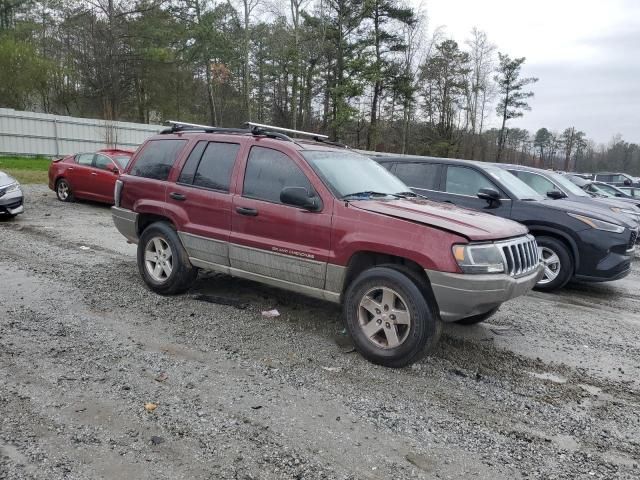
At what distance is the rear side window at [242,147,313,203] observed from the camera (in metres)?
4.73

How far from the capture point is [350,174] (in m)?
Answer: 4.96

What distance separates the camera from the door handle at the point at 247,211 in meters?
4.86

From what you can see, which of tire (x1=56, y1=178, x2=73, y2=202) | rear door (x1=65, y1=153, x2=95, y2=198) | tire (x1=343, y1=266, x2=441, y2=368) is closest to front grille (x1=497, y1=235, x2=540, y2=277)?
tire (x1=343, y1=266, x2=441, y2=368)

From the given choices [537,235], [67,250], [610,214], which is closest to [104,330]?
[67,250]

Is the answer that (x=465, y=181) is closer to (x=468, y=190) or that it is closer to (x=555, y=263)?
(x=468, y=190)

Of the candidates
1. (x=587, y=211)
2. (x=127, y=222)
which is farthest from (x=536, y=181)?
(x=127, y=222)

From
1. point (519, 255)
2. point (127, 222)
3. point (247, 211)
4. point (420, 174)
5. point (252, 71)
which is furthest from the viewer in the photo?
point (252, 71)

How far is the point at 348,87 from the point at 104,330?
34509mm

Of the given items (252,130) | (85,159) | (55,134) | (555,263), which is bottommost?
(555,263)

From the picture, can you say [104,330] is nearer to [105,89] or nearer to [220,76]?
[105,89]

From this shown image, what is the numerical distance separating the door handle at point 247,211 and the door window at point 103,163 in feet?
30.9

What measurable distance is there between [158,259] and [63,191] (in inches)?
384

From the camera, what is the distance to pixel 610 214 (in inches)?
299

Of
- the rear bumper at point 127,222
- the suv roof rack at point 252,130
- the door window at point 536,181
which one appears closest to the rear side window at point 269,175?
the suv roof rack at point 252,130
